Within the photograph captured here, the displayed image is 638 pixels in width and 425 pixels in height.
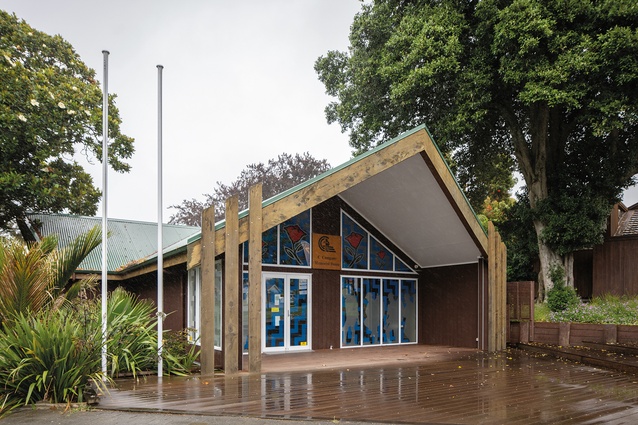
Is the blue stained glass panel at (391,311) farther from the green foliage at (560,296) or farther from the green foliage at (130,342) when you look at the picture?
the green foliage at (130,342)

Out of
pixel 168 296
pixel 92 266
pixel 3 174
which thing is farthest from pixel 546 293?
pixel 3 174

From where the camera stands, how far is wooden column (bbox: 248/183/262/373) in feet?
29.4

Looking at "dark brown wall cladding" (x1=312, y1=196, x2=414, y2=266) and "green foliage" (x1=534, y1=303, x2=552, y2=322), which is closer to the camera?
"dark brown wall cladding" (x1=312, y1=196, x2=414, y2=266)

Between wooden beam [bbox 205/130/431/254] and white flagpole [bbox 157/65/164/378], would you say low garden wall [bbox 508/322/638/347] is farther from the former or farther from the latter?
white flagpole [bbox 157/65/164/378]

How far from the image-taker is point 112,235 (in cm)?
1602

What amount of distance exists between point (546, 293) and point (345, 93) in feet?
32.1

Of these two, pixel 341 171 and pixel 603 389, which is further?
pixel 341 171

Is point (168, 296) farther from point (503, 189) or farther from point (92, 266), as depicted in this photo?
point (503, 189)

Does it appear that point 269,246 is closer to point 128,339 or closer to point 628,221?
point 128,339

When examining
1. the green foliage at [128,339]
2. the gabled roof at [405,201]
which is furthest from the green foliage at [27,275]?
the gabled roof at [405,201]

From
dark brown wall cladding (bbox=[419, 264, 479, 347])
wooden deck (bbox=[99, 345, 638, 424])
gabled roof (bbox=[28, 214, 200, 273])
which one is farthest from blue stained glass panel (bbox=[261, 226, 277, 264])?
dark brown wall cladding (bbox=[419, 264, 479, 347])

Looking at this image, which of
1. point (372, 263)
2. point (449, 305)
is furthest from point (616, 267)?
point (372, 263)

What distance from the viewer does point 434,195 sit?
11.7 meters

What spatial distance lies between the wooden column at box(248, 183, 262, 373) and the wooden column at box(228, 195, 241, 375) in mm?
215
